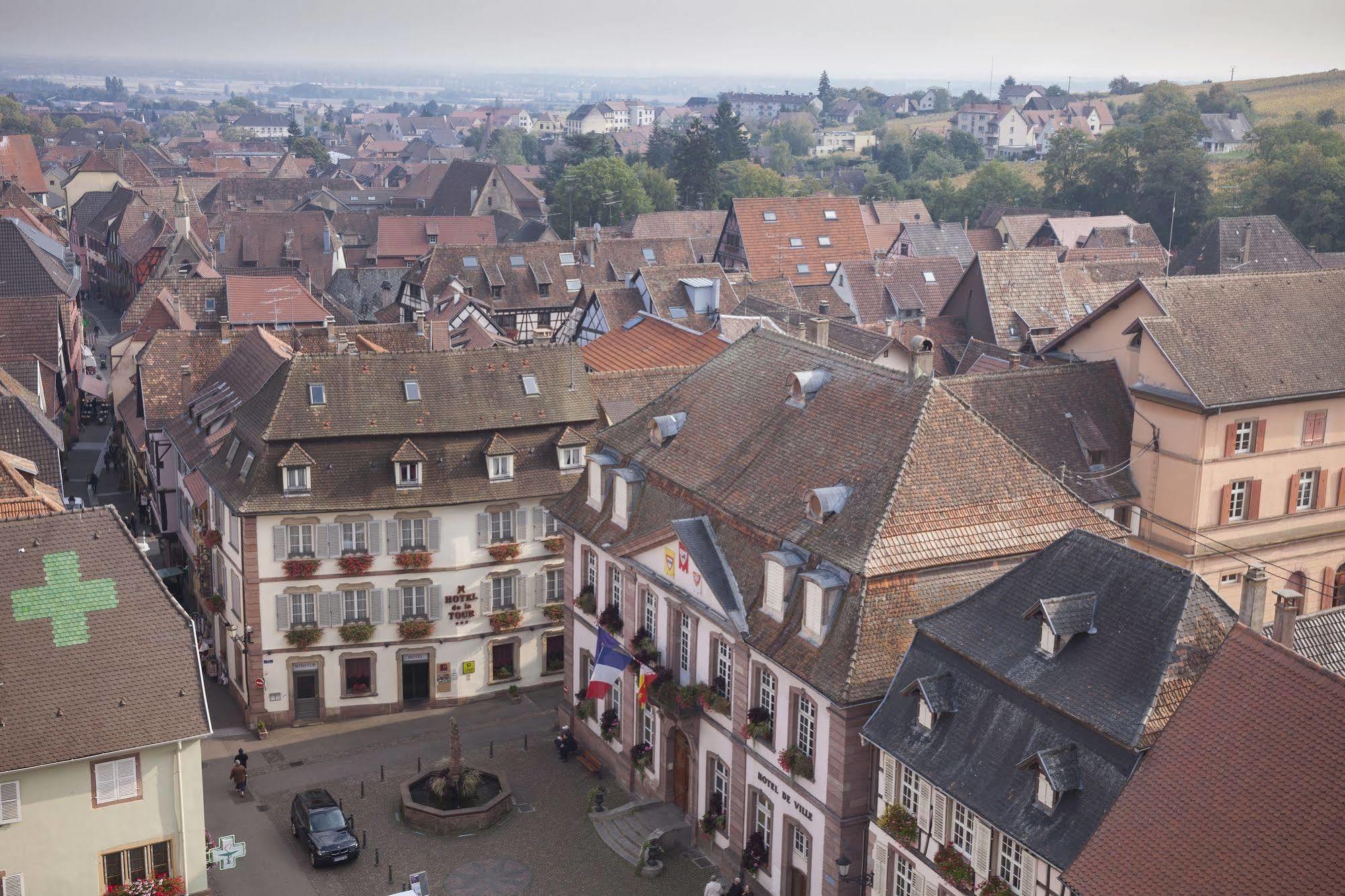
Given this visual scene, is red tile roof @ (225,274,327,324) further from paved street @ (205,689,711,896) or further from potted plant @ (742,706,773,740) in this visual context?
potted plant @ (742,706,773,740)

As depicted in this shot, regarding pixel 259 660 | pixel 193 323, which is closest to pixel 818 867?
pixel 259 660

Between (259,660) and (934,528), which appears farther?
(259,660)

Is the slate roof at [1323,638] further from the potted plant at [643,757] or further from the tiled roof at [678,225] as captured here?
the tiled roof at [678,225]

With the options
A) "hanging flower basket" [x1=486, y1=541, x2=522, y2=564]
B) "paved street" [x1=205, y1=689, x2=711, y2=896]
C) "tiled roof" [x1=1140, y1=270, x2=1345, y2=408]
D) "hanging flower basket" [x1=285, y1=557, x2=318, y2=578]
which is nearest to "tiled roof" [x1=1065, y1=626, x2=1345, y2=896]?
"paved street" [x1=205, y1=689, x2=711, y2=896]

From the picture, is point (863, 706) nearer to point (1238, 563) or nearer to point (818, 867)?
point (818, 867)

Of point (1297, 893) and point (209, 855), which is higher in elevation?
point (1297, 893)

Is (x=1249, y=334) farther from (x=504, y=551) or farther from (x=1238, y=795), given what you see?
(x=1238, y=795)

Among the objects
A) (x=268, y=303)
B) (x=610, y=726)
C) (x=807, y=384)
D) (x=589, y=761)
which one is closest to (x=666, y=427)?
(x=807, y=384)
